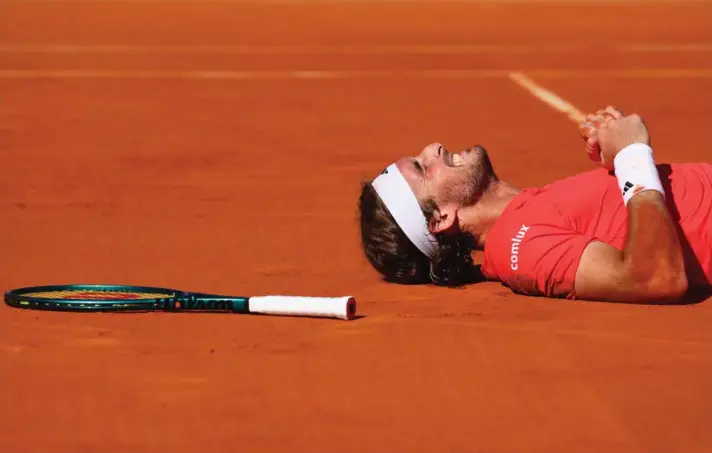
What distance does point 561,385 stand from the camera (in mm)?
4785

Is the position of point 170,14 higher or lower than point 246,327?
higher

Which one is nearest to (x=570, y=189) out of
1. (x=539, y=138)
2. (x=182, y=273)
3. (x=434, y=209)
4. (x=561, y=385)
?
(x=434, y=209)

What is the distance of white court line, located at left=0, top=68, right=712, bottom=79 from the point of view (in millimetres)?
13695

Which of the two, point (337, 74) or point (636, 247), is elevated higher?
point (337, 74)

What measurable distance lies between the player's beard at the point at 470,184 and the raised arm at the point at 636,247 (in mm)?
590

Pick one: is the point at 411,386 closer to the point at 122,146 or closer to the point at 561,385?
the point at 561,385

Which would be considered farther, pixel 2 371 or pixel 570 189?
pixel 570 189

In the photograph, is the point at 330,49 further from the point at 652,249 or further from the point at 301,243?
the point at 652,249

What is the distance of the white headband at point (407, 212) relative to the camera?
20.4 ft

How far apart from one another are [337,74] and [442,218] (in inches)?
313

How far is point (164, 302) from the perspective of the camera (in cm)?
590

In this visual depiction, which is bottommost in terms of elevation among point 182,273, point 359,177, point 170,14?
point 182,273

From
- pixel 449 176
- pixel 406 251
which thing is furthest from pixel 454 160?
pixel 406 251

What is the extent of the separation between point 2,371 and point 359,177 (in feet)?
14.6
